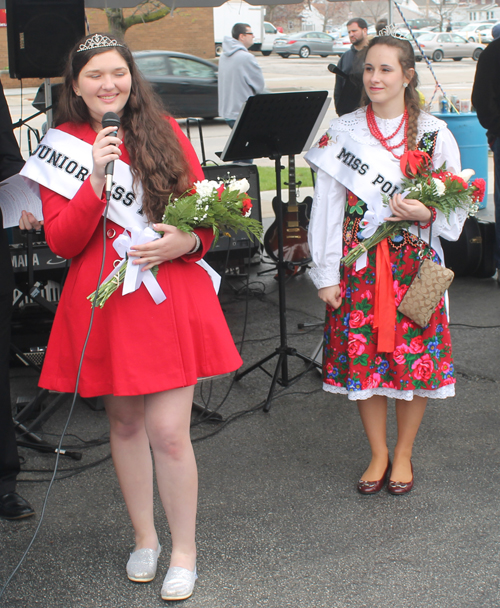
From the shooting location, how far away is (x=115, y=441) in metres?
2.41

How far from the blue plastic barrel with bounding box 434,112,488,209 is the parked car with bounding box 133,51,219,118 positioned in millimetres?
7732

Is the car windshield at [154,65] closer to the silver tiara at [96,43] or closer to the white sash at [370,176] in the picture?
the white sash at [370,176]

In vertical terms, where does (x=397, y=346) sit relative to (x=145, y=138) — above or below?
below

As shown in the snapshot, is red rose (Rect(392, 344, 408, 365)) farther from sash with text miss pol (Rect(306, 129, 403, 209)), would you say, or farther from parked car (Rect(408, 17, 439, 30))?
parked car (Rect(408, 17, 439, 30))

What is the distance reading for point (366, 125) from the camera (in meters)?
2.90

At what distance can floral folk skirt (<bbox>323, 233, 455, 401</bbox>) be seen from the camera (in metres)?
2.81

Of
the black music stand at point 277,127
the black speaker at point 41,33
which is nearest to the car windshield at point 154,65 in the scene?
the black speaker at point 41,33

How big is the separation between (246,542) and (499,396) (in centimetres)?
191

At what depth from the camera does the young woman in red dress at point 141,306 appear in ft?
7.17

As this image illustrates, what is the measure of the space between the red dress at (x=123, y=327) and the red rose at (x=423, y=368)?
868mm

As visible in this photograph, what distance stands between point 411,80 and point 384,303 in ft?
3.01

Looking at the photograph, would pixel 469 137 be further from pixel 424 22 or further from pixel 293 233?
pixel 424 22

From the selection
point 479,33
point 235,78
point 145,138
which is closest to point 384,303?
point 145,138

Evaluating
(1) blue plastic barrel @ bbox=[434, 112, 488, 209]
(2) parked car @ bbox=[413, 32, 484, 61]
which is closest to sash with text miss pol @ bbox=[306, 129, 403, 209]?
(1) blue plastic barrel @ bbox=[434, 112, 488, 209]
